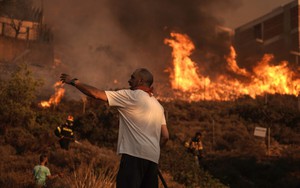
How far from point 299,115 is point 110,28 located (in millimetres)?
25844

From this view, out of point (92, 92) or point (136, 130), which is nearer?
point (92, 92)

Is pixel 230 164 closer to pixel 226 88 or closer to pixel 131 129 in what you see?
pixel 131 129

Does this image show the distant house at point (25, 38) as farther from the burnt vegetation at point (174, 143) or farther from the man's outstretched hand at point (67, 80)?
the man's outstretched hand at point (67, 80)

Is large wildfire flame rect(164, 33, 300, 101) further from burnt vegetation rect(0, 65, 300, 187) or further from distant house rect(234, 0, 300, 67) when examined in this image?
burnt vegetation rect(0, 65, 300, 187)

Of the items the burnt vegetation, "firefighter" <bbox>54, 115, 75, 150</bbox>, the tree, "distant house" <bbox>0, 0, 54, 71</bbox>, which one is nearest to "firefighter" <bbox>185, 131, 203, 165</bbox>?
the burnt vegetation

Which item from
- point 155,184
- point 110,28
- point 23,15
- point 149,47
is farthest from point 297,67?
point 155,184

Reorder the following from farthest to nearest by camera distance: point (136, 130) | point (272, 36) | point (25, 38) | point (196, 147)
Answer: point (272, 36)
point (25, 38)
point (196, 147)
point (136, 130)

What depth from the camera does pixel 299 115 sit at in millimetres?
28906

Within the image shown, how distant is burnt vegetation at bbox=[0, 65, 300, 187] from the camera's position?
12719mm

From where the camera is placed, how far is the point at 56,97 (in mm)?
33719

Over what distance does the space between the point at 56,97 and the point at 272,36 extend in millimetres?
29075

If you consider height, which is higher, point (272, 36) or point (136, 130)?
point (272, 36)

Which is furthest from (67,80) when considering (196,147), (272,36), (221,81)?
(272,36)

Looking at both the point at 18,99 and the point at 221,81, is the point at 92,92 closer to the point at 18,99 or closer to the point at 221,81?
the point at 18,99
